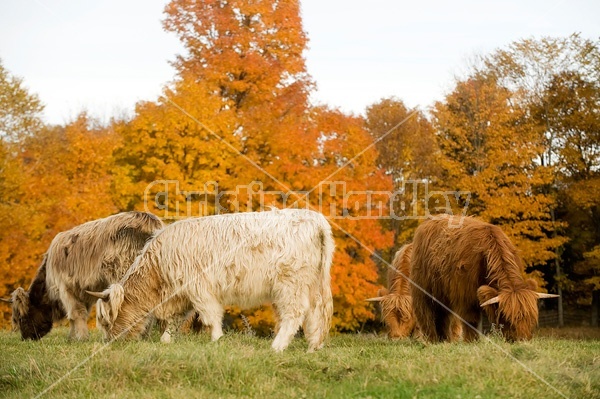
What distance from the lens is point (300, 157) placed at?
22.5m

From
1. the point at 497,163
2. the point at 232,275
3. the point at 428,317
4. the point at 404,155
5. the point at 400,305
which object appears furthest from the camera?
the point at 404,155

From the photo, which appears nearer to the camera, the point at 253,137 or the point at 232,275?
the point at 232,275

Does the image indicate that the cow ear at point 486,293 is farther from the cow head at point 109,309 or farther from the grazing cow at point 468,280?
the cow head at point 109,309

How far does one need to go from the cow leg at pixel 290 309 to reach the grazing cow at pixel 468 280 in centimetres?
248

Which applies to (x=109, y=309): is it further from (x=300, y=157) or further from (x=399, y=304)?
(x=300, y=157)

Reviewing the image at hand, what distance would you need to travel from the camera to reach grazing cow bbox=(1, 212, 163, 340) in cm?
1183

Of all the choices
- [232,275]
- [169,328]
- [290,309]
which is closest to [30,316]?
[169,328]

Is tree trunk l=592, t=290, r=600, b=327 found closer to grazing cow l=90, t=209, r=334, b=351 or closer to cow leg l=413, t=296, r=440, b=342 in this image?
cow leg l=413, t=296, r=440, b=342

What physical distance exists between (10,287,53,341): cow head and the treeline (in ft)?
27.0

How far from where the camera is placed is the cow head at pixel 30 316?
12.4m

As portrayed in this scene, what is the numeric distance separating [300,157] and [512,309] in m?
13.6

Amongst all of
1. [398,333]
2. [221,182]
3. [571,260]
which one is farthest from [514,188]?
[398,333]

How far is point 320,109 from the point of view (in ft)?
81.0

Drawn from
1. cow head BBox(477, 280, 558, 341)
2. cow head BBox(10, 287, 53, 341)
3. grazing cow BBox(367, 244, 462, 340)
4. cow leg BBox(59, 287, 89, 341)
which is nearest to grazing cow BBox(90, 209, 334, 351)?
cow head BBox(477, 280, 558, 341)
